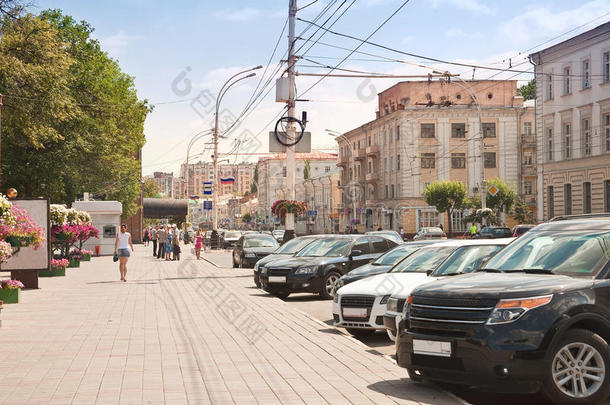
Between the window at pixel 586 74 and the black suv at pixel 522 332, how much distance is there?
42.4 metres

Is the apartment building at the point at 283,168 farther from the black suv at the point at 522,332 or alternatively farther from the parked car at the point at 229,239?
the black suv at the point at 522,332

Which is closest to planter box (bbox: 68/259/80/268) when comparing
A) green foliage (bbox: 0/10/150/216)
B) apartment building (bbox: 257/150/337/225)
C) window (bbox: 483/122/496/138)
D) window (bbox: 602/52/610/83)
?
green foliage (bbox: 0/10/150/216)

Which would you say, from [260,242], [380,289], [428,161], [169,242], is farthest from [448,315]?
[428,161]

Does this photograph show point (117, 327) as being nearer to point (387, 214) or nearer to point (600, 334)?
point (600, 334)

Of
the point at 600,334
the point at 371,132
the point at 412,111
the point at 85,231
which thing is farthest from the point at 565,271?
the point at 371,132

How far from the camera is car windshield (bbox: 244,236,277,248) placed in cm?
3456

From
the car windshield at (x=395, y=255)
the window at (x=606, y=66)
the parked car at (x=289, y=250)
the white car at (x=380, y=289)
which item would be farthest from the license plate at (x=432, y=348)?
the window at (x=606, y=66)

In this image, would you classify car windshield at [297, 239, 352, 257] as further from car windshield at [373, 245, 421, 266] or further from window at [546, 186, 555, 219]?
window at [546, 186, 555, 219]

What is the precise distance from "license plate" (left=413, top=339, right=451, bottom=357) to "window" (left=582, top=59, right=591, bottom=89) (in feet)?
141

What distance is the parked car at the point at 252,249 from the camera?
108ft

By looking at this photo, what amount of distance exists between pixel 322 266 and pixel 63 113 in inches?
784

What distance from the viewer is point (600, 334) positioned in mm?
7371

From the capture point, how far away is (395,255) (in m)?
15.6

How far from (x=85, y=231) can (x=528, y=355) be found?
29.6 m
